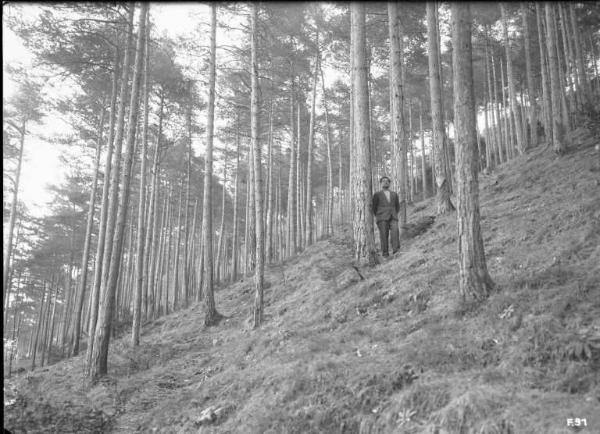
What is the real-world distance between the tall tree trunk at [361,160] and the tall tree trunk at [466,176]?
338 cm

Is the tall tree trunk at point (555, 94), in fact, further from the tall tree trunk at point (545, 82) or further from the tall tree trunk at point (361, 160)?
the tall tree trunk at point (361, 160)

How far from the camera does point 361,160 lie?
30.8 feet

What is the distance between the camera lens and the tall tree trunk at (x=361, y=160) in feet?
30.4

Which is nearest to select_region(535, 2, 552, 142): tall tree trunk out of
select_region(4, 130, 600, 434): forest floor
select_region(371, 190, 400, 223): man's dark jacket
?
select_region(4, 130, 600, 434): forest floor

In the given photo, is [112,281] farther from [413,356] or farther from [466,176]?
[466,176]

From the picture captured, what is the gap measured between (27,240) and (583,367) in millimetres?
28834

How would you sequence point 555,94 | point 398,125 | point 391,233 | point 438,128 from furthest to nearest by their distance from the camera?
1. point 555,94
2. point 438,128
3. point 398,125
4. point 391,233

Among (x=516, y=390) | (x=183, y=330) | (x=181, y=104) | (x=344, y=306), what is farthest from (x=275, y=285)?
(x=516, y=390)

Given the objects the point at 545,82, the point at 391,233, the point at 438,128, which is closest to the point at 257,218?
the point at 391,233

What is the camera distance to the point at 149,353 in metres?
11.4

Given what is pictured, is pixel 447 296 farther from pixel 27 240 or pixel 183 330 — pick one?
pixel 27 240

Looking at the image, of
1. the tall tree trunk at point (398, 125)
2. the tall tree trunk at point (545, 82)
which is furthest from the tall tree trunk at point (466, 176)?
the tall tree trunk at point (545, 82)

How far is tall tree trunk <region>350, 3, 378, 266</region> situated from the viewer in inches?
364

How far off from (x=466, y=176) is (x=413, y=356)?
259 centimetres
